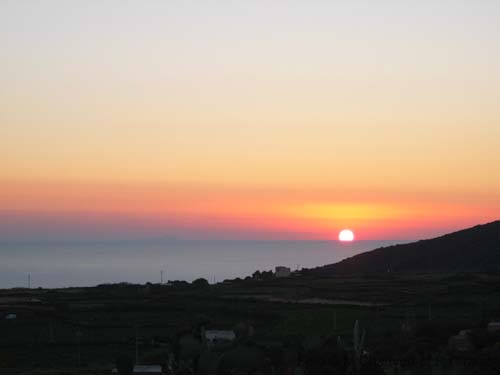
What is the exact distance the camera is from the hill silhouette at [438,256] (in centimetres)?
8138

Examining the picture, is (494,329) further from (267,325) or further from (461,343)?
(267,325)

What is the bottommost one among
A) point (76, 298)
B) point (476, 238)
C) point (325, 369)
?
point (325, 369)

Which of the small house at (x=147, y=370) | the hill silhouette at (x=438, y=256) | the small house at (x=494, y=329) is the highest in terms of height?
the hill silhouette at (x=438, y=256)

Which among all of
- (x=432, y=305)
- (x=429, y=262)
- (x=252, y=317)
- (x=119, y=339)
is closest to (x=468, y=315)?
(x=432, y=305)

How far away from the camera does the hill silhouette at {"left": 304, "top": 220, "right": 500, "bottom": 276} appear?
8138 centimetres

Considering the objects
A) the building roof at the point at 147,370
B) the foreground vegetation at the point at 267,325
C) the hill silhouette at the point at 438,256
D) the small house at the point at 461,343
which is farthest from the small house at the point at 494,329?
the hill silhouette at the point at 438,256

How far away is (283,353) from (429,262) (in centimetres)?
7736

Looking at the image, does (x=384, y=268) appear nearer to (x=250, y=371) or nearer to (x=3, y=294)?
(x=3, y=294)

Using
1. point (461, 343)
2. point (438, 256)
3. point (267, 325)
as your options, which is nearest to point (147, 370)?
point (461, 343)

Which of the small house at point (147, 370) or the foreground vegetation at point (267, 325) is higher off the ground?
the foreground vegetation at point (267, 325)

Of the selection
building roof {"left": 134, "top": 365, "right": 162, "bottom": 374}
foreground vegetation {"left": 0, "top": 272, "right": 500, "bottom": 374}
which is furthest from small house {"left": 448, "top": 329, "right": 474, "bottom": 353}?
building roof {"left": 134, "top": 365, "right": 162, "bottom": 374}

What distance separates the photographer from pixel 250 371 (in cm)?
943

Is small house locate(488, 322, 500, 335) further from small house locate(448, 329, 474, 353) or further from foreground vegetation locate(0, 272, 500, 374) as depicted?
small house locate(448, 329, 474, 353)

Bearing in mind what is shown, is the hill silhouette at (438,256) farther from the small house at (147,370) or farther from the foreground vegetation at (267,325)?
the small house at (147,370)
